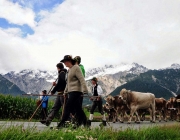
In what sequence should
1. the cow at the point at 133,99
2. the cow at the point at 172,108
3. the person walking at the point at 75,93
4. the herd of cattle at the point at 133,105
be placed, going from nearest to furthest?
the person walking at the point at 75,93 < the cow at the point at 133,99 < the herd of cattle at the point at 133,105 < the cow at the point at 172,108

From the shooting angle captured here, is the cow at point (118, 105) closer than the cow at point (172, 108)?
Yes

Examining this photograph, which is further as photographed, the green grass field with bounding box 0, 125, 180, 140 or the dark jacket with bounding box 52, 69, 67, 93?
the dark jacket with bounding box 52, 69, 67, 93

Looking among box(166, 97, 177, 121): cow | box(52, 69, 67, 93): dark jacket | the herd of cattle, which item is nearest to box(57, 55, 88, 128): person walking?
box(52, 69, 67, 93): dark jacket

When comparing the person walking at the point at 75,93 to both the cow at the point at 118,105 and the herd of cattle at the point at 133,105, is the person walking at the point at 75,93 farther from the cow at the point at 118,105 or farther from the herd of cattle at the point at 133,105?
the cow at the point at 118,105

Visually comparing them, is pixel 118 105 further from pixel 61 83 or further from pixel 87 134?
pixel 87 134

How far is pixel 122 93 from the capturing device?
16.6 metres

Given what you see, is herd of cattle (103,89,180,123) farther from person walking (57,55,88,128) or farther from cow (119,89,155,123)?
person walking (57,55,88,128)

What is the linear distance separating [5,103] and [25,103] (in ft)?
4.85

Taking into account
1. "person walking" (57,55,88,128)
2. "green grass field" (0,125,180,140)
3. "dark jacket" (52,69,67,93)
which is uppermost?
"dark jacket" (52,69,67,93)

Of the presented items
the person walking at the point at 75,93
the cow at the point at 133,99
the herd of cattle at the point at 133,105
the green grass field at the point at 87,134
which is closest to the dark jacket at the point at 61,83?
the person walking at the point at 75,93

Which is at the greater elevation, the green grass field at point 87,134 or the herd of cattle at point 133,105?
the herd of cattle at point 133,105

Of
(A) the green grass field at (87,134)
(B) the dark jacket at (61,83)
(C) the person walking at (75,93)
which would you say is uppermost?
(B) the dark jacket at (61,83)

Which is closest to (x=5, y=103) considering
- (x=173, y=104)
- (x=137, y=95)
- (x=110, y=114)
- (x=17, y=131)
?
(x=110, y=114)

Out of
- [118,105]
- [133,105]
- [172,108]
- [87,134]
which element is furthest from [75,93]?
[172,108]
